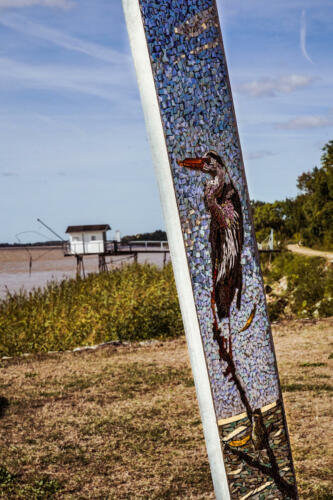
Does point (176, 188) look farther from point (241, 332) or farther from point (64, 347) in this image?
point (64, 347)

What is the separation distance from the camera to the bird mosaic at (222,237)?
2271 mm

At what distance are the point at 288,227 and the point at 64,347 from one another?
20961 millimetres

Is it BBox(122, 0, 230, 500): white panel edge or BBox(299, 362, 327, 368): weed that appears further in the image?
BBox(299, 362, 327, 368): weed

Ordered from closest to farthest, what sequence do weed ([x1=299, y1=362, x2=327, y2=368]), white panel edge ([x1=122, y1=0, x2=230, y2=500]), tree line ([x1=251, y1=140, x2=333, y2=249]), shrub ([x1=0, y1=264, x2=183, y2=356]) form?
white panel edge ([x1=122, y1=0, x2=230, y2=500]), weed ([x1=299, y1=362, x2=327, y2=368]), shrub ([x1=0, y1=264, x2=183, y2=356]), tree line ([x1=251, y1=140, x2=333, y2=249])

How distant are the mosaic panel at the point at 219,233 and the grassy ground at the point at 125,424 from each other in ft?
4.52

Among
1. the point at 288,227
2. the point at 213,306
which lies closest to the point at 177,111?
the point at 213,306

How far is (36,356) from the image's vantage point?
7793 mm

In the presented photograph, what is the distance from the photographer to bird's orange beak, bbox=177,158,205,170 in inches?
87.8

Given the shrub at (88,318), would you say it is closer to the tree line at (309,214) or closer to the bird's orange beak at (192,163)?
the bird's orange beak at (192,163)

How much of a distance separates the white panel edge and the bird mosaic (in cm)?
10

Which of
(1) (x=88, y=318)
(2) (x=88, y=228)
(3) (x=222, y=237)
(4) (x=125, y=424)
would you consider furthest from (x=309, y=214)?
(3) (x=222, y=237)

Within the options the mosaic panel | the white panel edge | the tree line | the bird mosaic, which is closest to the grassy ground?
the mosaic panel

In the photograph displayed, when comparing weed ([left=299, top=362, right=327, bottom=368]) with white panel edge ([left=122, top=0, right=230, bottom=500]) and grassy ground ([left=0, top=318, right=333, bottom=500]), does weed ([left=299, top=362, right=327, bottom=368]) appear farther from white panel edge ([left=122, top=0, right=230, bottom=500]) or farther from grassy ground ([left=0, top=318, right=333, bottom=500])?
white panel edge ([left=122, top=0, right=230, bottom=500])

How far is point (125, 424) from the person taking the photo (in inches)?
196
